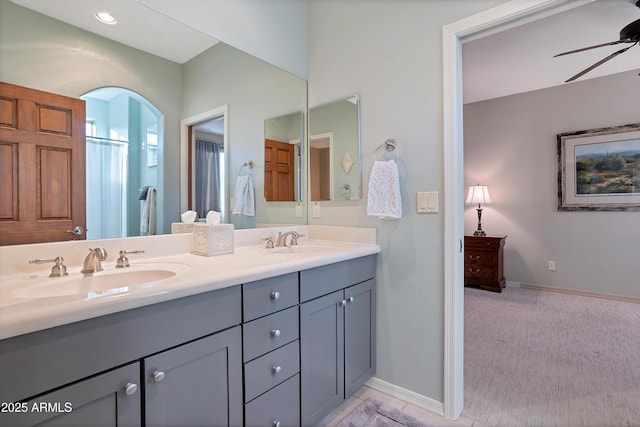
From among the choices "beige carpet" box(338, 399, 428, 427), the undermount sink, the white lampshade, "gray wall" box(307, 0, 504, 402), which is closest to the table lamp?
the white lampshade

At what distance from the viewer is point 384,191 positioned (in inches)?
67.6

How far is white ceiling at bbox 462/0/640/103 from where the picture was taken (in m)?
2.42

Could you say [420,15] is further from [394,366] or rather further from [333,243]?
[394,366]

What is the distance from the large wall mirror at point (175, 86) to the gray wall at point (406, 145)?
53cm

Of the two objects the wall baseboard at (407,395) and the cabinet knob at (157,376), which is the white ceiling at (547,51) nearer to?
the wall baseboard at (407,395)

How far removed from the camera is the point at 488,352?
2.29 metres

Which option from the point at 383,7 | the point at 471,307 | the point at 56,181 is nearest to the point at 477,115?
the point at 471,307

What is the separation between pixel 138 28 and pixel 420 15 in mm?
1438

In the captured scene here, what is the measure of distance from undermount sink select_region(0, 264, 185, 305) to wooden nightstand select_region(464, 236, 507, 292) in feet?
12.6

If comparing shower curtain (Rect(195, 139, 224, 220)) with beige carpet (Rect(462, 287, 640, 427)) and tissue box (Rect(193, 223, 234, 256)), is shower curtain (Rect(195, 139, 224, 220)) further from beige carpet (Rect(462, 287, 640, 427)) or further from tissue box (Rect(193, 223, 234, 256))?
beige carpet (Rect(462, 287, 640, 427))

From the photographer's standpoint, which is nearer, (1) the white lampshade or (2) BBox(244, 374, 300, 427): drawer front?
(2) BBox(244, 374, 300, 427): drawer front

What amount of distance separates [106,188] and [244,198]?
0.75m

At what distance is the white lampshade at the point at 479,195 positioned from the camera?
4254mm

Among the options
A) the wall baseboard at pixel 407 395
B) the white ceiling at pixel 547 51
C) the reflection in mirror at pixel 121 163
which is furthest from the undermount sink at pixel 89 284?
the white ceiling at pixel 547 51
